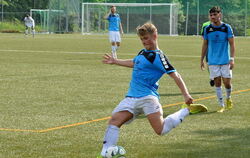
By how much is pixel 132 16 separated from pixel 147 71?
226ft

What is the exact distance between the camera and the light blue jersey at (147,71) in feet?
26.1

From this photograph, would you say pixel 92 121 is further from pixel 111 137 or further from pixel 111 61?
pixel 111 137

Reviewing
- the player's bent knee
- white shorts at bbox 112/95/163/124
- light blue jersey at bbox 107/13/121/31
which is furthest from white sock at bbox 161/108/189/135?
light blue jersey at bbox 107/13/121/31

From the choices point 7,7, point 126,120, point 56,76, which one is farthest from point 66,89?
point 7,7

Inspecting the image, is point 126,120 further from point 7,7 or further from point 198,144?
point 7,7

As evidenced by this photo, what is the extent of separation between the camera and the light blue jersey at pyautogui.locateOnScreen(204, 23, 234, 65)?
13.1 meters

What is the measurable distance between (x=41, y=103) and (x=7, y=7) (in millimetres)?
80655

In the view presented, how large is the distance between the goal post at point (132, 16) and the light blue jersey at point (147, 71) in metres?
63.9

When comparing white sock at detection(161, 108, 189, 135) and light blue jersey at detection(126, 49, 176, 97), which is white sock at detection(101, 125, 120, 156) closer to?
light blue jersey at detection(126, 49, 176, 97)

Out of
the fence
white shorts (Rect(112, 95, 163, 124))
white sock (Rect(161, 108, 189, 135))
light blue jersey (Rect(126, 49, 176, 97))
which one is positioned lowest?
the fence

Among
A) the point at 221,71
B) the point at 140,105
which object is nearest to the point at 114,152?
the point at 140,105

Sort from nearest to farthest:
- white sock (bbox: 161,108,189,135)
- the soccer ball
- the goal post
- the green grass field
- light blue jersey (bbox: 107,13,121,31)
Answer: the soccer ball
white sock (bbox: 161,108,189,135)
the green grass field
light blue jersey (bbox: 107,13,121,31)
the goal post

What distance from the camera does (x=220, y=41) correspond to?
1318 centimetres

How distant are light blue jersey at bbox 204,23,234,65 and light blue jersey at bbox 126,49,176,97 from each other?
17.3ft
